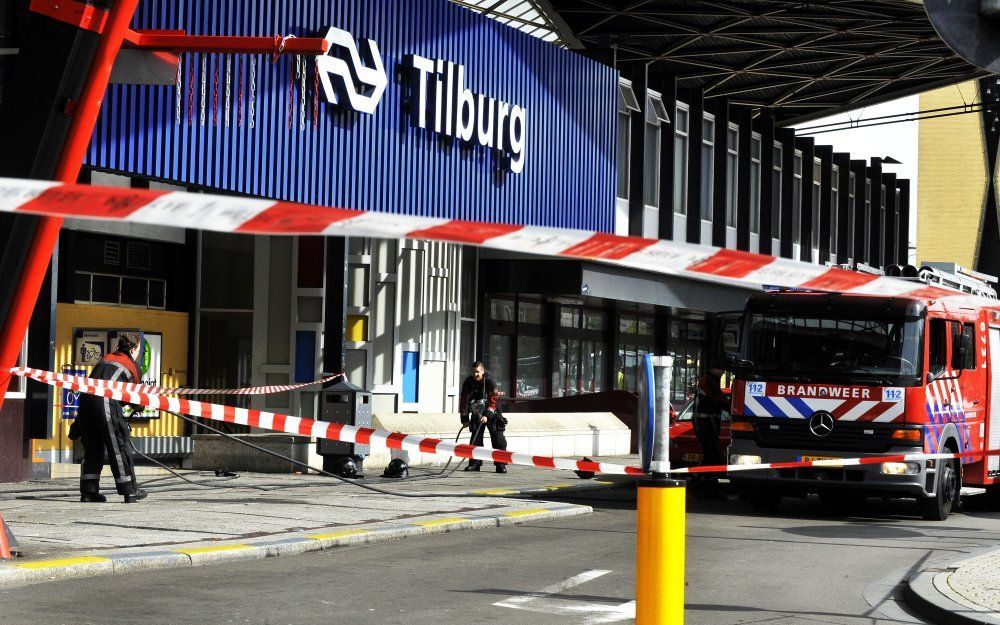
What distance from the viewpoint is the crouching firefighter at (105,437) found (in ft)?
46.5

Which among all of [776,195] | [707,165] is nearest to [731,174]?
[707,165]

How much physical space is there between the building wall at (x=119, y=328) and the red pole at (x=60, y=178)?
803cm

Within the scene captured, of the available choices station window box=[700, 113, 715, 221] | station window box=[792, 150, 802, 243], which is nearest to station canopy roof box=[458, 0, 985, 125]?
station window box=[700, 113, 715, 221]

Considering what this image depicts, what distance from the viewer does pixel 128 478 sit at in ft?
47.2

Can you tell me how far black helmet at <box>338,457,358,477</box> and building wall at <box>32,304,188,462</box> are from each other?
12.0ft

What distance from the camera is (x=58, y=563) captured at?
9602 mm

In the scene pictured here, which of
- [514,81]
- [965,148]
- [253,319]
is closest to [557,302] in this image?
[514,81]

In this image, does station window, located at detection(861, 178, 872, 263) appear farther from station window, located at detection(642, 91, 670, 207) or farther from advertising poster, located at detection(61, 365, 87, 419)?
advertising poster, located at detection(61, 365, 87, 419)

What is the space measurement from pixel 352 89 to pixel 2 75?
5.24 meters

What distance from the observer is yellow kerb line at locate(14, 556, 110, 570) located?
371 inches

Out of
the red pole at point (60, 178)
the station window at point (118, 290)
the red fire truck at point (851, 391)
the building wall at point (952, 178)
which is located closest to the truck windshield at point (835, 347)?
the red fire truck at point (851, 391)

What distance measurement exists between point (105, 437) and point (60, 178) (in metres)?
4.93

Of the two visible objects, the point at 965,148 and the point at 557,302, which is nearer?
the point at 557,302

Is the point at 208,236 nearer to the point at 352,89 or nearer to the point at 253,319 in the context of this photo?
the point at 253,319
